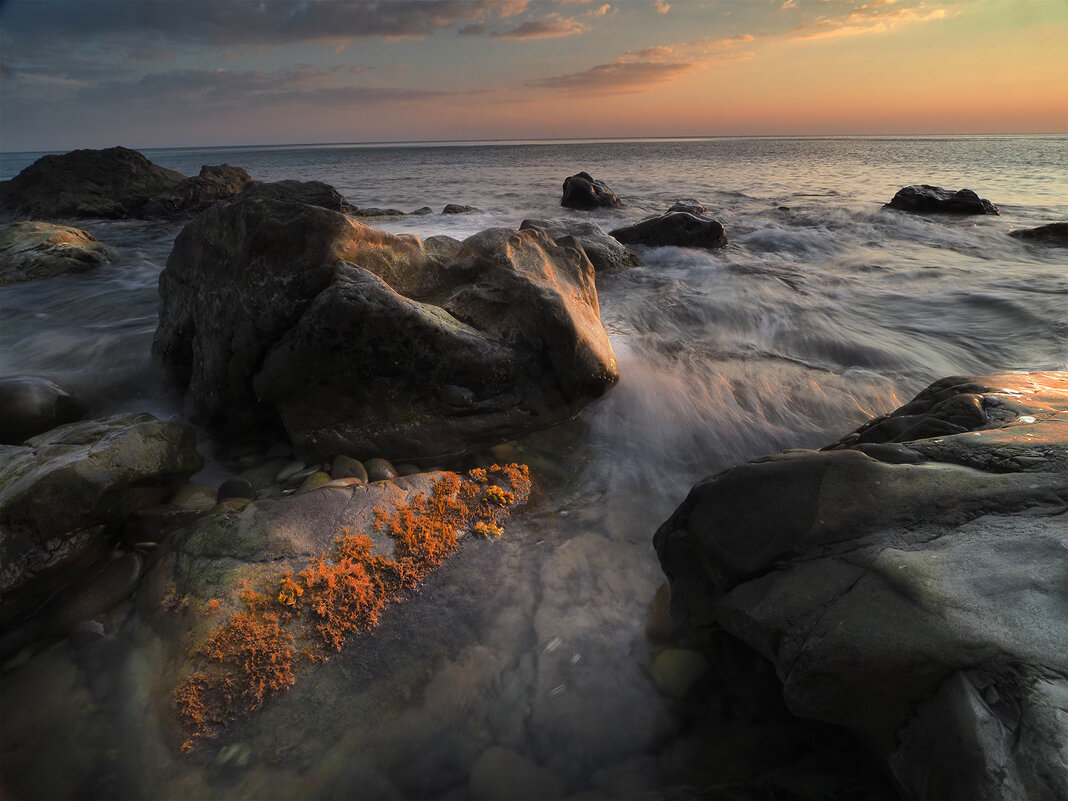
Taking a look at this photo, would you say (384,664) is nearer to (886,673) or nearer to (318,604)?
(318,604)

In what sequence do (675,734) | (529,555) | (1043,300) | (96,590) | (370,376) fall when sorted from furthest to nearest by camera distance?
(1043,300), (370,376), (529,555), (96,590), (675,734)

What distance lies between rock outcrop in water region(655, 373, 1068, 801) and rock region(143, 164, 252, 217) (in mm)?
19386

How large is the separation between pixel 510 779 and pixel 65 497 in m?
2.62

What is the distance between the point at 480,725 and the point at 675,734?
798 mm

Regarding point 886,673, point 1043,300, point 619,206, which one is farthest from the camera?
point 619,206

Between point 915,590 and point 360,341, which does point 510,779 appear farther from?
point 360,341

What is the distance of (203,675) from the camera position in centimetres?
229

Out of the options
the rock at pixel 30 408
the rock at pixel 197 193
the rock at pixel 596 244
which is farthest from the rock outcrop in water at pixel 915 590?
the rock at pixel 197 193

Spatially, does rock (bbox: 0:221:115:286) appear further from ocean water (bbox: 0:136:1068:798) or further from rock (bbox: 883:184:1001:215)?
rock (bbox: 883:184:1001:215)

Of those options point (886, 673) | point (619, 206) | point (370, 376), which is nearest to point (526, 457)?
point (370, 376)

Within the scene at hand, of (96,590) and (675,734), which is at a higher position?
(96,590)

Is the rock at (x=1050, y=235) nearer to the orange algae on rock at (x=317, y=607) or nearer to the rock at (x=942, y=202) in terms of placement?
the rock at (x=942, y=202)

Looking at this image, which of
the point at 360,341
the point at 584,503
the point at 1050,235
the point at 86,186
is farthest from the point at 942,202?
the point at 86,186

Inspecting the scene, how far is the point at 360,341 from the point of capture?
380 cm
